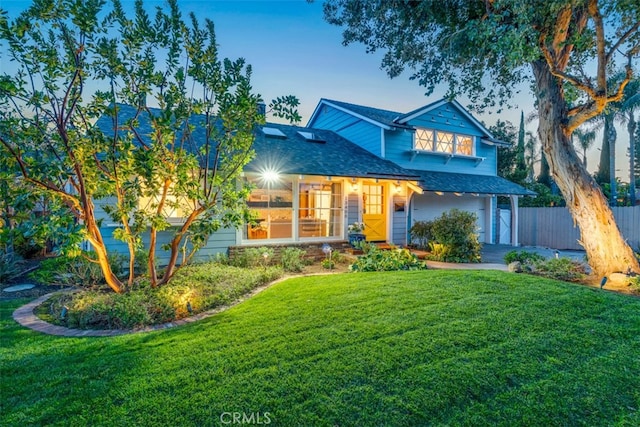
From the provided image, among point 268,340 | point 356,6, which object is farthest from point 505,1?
point 268,340

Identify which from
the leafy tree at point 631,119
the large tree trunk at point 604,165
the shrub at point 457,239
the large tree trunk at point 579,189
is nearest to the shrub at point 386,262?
the shrub at point 457,239

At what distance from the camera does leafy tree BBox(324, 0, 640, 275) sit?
21.3ft

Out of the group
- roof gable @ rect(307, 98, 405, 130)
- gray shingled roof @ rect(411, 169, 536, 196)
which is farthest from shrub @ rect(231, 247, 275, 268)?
roof gable @ rect(307, 98, 405, 130)

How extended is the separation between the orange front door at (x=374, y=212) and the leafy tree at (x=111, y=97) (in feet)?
22.3

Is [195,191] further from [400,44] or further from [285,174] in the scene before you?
[400,44]

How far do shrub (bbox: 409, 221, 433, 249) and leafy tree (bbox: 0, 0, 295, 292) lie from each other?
7542mm

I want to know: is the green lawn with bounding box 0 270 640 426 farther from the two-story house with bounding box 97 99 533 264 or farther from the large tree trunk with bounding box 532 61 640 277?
the two-story house with bounding box 97 99 533 264

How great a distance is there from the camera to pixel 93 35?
4648mm

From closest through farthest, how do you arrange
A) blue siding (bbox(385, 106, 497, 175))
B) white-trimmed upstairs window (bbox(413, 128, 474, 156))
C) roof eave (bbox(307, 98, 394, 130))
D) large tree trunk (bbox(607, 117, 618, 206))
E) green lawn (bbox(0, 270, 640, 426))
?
green lawn (bbox(0, 270, 640, 426)) < roof eave (bbox(307, 98, 394, 130)) < blue siding (bbox(385, 106, 497, 175)) < white-trimmed upstairs window (bbox(413, 128, 474, 156)) < large tree trunk (bbox(607, 117, 618, 206))

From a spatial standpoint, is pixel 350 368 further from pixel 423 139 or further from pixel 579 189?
pixel 423 139

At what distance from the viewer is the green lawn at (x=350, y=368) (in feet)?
8.13

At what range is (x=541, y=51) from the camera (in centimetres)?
673

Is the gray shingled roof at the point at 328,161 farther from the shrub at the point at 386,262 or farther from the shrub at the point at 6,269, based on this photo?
the shrub at the point at 6,269

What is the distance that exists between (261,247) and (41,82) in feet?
19.4
